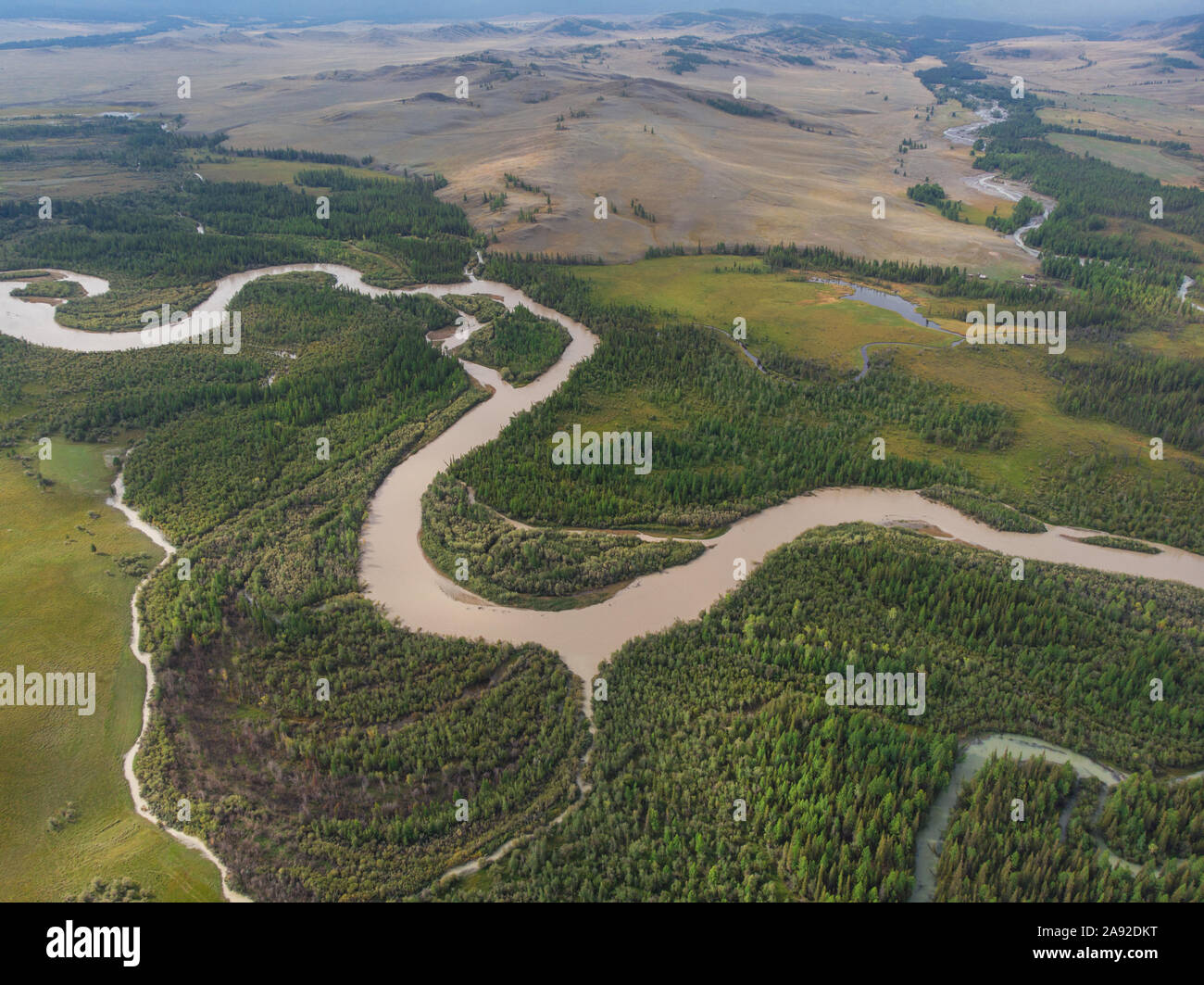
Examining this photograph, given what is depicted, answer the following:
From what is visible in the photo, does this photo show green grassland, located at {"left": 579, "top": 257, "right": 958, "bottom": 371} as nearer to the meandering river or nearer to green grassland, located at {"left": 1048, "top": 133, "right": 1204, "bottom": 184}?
the meandering river

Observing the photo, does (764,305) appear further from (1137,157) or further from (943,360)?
(1137,157)

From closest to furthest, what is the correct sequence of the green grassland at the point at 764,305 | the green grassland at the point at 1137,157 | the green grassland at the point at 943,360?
the green grassland at the point at 943,360, the green grassland at the point at 764,305, the green grassland at the point at 1137,157

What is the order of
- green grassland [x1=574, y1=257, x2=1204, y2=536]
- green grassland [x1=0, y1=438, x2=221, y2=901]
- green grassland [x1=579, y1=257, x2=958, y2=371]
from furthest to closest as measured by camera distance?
green grassland [x1=579, y1=257, x2=958, y2=371] → green grassland [x1=574, y1=257, x2=1204, y2=536] → green grassland [x1=0, y1=438, x2=221, y2=901]

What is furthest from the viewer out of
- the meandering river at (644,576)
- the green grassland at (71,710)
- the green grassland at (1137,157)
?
the green grassland at (1137,157)

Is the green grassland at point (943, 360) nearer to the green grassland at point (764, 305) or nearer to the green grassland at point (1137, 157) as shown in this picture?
the green grassland at point (764, 305)

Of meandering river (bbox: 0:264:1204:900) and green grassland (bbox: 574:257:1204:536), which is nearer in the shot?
meandering river (bbox: 0:264:1204:900)

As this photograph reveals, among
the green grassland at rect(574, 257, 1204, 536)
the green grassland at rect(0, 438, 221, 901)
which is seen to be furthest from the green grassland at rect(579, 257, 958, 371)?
the green grassland at rect(0, 438, 221, 901)

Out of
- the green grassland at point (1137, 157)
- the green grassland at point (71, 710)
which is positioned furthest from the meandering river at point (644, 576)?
the green grassland at point (1137, 157)
